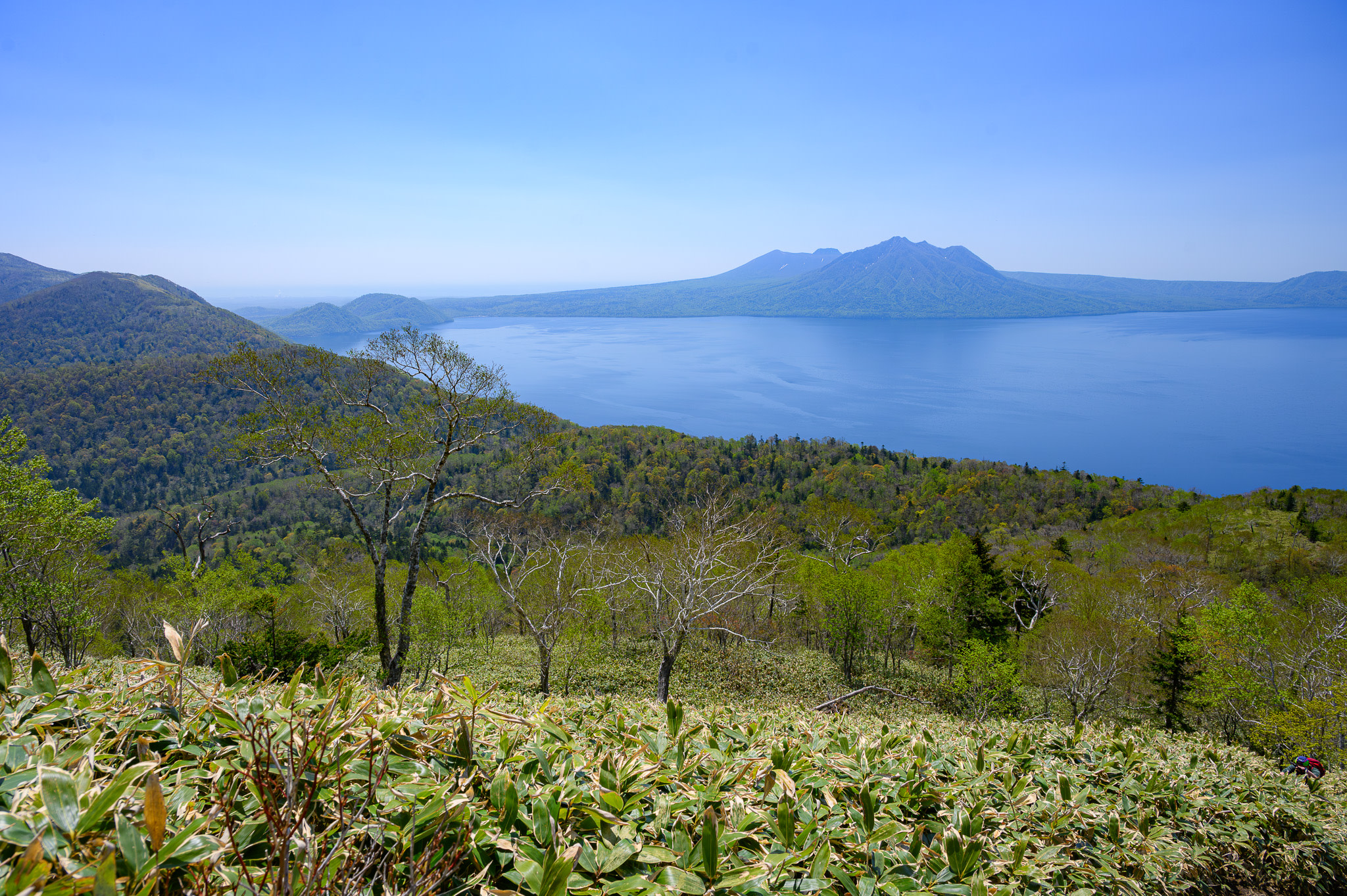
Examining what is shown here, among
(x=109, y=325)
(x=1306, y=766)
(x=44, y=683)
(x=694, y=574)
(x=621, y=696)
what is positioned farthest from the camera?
(x=109, y=325)

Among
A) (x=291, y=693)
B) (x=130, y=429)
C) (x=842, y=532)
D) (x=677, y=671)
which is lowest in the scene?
(x=130, y=429)

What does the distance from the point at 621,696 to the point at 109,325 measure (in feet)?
687

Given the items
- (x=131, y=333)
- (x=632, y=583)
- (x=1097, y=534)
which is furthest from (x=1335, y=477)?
(x=131, y=333)

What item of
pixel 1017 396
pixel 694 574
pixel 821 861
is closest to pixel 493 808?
pixel 821 861

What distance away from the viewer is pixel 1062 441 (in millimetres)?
83938

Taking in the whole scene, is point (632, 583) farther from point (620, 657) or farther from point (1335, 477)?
point (1335, 477)

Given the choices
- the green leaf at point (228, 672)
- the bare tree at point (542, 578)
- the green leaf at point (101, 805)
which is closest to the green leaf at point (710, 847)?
the green leaf at point (101, 805)

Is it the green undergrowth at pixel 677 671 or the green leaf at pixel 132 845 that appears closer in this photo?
the green leaf at pixel 132 845

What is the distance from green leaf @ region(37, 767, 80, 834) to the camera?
804mm

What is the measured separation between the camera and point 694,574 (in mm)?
11562

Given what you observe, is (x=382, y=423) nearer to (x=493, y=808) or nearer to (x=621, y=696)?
(x=621, y=696)

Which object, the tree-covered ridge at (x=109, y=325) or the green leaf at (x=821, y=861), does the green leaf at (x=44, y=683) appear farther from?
the tree-covered ridge at (x=109, y=325)

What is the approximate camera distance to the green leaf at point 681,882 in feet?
3.23

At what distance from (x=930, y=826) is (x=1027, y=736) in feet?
4.19
